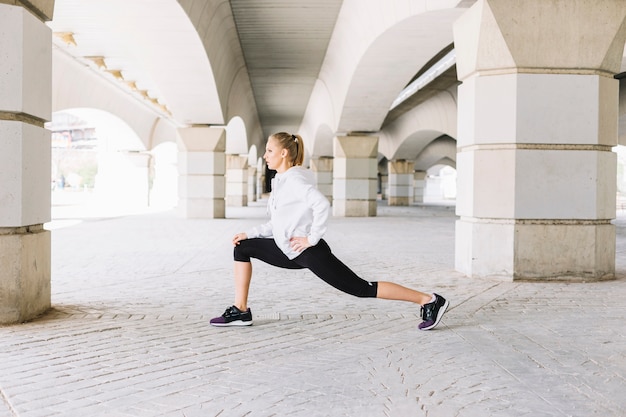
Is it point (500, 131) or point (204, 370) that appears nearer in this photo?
point (204, 370)

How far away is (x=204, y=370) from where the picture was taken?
386 centimetres

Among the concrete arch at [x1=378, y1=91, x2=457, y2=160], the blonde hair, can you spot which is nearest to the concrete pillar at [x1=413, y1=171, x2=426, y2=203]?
the concrete arch at [x1=378, y1=91, x2=457, y2=160]

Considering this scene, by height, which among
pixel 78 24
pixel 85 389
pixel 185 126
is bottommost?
pixel 85 389

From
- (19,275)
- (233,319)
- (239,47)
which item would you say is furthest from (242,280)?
(239,47)

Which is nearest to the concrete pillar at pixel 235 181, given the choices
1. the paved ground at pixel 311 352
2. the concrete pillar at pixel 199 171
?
the concrete pillar at pixel 199 171

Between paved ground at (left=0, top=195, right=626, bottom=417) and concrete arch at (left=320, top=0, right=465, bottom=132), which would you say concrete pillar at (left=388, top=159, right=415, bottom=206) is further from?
paved ground at (left=0, top=195, right=626, bottom=417)

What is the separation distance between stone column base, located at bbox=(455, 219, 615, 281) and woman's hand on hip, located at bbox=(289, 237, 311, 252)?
154 inches

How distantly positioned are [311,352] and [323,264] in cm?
68

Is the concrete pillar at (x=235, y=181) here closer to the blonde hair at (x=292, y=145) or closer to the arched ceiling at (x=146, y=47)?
the arched ceiling at (x=146, y=47)

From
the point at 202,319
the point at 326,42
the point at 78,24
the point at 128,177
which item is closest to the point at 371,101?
the point at 326,42

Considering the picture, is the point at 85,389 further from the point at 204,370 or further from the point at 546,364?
the point at 546,364

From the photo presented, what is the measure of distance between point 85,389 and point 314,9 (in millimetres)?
13086

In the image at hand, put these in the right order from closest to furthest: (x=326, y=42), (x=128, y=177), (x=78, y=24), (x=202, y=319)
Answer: (x=202, y=319), (x=78, y=24), (x=326, y=42), (x=128, y=177)

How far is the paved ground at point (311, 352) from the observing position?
3.30m
